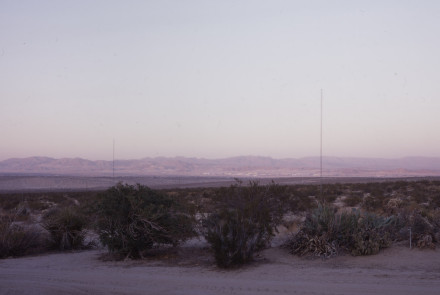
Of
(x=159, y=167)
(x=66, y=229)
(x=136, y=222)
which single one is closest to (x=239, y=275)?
(x=136, y=222)

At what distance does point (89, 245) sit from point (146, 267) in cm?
463

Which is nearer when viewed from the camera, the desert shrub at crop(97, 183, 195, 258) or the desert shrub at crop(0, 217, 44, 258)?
the desert shrub at crop(97, 183, 195, 258)

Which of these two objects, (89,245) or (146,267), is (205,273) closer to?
(146,267)

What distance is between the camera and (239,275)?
10.5m

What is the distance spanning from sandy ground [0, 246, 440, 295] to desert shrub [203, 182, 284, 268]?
424 millimetres

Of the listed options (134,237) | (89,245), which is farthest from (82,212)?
(134,237)

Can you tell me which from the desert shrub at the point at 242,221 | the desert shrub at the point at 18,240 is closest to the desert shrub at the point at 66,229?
the desert shrub at the point at 18,240

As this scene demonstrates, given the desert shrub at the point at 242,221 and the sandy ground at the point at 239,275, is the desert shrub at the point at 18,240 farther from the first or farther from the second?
the desert shrub at the point at 242,221

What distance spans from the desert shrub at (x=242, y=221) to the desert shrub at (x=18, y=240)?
578cm

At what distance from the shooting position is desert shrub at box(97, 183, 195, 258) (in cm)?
1280

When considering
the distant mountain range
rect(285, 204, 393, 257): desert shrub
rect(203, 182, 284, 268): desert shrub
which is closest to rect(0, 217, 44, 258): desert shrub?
rect(203, 182, 284, 268): desert shrub

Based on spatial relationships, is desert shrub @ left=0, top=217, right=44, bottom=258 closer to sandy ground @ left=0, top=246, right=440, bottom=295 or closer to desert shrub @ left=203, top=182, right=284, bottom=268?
sandy ground @ left=0, top=246, right=440, bottom=295

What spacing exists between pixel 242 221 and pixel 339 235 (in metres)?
2.63

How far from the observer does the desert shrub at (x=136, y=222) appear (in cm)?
1280
